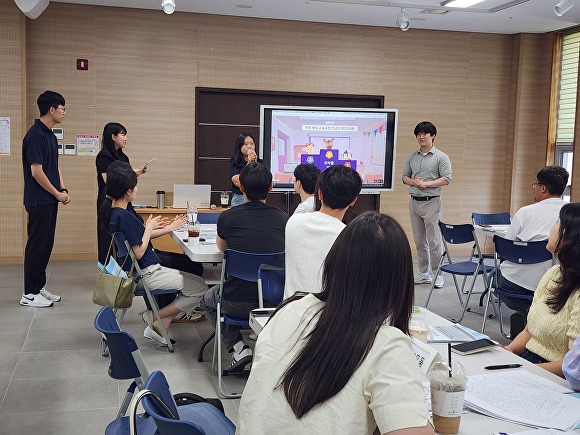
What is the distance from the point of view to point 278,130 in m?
7.55

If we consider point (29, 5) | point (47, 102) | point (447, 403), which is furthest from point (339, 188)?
point (29, 5)

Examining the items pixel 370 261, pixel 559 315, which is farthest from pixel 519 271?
pixel 370 261

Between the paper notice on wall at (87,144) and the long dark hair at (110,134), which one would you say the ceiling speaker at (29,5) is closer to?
the long dark hair at (110,134)

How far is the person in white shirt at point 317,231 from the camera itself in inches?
118

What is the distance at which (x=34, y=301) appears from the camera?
5551 mm

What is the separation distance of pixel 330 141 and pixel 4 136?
12.7ft

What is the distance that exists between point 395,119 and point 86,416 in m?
5.50

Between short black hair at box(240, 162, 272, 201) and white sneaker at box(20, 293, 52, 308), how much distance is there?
8.89 ft

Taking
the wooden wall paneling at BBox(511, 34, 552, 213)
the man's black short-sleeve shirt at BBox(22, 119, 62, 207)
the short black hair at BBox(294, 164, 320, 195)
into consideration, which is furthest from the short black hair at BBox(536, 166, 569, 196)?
the wooden wall paneling at BBox(511, 34, 552, 213)

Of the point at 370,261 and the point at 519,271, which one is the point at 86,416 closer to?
the point at 370,261

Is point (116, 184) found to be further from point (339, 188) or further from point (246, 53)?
point (246, 53)

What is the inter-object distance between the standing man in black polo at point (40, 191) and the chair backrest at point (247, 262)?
91.9 inches

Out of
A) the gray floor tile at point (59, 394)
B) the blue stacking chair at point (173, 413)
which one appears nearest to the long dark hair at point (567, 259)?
the blue stacking chair at point (173, 413)

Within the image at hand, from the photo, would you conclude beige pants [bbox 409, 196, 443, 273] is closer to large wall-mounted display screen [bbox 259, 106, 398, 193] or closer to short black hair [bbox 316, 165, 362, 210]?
large wall-mounted display screen [bbox 259, 106, 398, 193]
